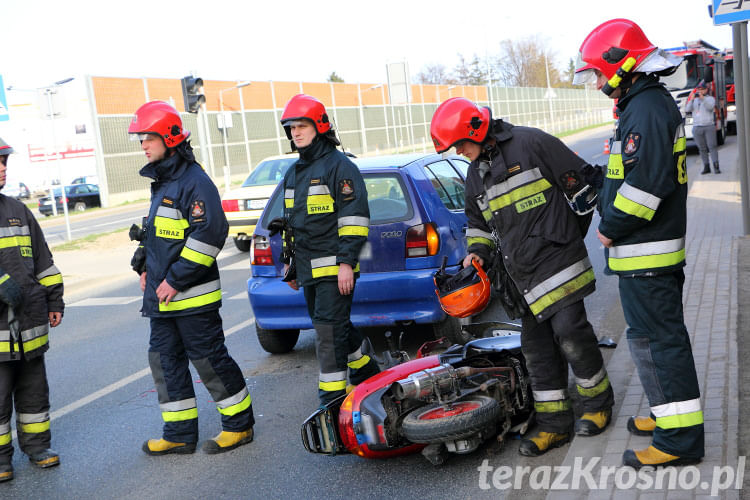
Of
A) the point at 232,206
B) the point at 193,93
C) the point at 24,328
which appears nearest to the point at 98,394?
the point at 24,328

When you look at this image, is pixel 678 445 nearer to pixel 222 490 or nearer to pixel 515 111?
pixel 222 490

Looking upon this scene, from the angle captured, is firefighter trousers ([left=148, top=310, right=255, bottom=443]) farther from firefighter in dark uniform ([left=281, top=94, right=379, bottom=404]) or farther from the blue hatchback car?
the blue hatchback car

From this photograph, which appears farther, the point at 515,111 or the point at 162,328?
the point at 515,111

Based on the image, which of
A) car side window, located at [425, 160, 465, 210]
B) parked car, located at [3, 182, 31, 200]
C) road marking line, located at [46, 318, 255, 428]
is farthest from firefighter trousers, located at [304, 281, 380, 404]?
parked car, located at [3, 182, 31, 200]

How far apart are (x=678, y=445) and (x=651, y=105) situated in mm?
1546

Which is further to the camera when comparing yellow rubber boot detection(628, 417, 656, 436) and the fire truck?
the fire truck

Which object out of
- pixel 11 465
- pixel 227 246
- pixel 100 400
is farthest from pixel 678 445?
pixel 227 246

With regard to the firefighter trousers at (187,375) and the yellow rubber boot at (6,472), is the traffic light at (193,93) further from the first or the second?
the yellow rubber boot at (6,472)

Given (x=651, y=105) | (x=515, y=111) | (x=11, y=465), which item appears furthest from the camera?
(x=515, y=111)

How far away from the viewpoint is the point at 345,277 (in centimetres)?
484

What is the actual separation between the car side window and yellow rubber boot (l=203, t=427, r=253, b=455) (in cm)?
270

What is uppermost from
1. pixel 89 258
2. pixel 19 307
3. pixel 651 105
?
pixel 651 105

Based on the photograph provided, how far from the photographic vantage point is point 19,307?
16.0ft

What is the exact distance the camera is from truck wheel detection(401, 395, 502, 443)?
3.92 metres
